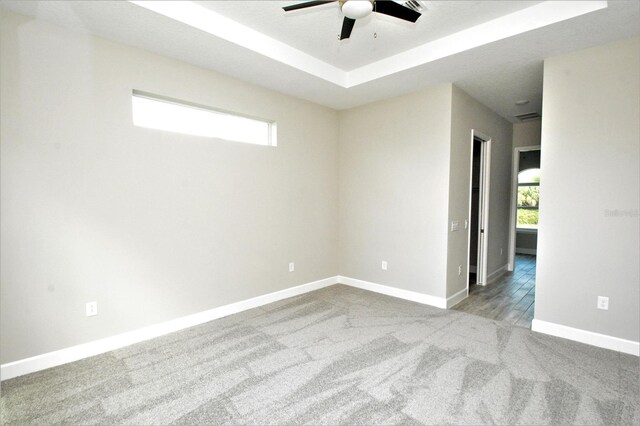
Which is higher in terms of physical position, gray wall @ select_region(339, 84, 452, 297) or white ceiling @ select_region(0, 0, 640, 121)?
white ceiling @ select_region(0, 0, 640, 121)

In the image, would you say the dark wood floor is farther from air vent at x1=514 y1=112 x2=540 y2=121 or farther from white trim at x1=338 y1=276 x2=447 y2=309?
air vent at x1=514 y1=112 x2=540 y2=121

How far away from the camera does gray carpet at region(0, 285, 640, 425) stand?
196 centimetres

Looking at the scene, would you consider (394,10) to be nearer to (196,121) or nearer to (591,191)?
(196,121)

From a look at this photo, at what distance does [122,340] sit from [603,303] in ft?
14.3

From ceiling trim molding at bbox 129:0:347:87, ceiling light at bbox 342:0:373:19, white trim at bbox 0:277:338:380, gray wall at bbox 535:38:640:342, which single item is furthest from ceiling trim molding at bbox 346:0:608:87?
white trim at bbox 0:277:338:380

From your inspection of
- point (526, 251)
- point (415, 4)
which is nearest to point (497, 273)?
point (526, 251)

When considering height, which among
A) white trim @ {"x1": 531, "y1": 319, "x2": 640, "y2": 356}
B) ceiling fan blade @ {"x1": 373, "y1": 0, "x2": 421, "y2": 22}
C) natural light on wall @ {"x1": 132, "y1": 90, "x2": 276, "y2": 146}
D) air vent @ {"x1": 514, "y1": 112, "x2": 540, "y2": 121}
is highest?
air vent @ {"x1": 514, "y1": 112, "x2": 540, "y2": 121}

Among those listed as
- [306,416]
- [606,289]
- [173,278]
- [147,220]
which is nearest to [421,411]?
[306,416]

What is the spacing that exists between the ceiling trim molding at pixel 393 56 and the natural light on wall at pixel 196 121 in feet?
2.94

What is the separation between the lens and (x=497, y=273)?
5.51 metres

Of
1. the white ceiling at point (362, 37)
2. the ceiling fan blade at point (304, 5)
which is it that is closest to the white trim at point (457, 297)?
the white ceiling at point (362, 37)

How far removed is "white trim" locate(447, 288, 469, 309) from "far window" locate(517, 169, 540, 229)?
210 inches

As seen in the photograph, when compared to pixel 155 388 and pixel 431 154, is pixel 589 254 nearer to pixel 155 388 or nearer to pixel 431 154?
pixel 431 154

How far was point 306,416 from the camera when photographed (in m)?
1.94
